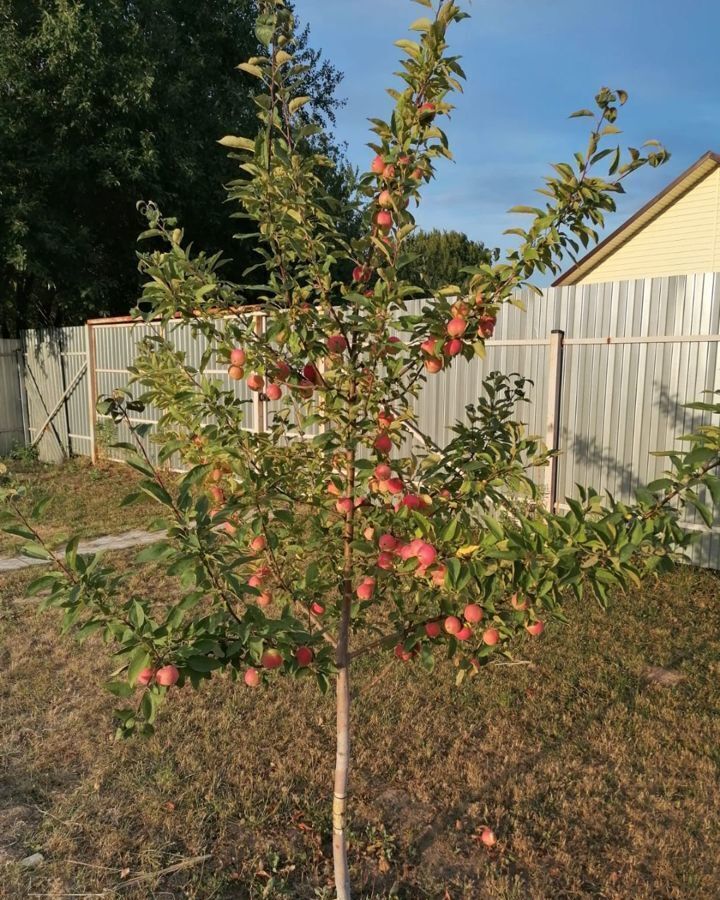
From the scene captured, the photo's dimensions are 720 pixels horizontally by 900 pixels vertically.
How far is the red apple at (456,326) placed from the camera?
1.72m

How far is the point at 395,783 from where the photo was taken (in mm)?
2893

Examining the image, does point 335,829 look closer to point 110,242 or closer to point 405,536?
point 405,536

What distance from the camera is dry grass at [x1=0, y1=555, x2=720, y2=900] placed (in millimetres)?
2381

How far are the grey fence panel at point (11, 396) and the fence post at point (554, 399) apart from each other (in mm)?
10242

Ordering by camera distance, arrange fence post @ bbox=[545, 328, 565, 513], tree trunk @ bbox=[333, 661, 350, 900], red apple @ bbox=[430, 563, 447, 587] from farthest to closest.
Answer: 1. fence post @ bbox=[545, 328, 565, 513]
2. tree trunk @ bbox=[333, 661, 350, 900]
3. red apple @ bbox=[430, 563, 447, 587]

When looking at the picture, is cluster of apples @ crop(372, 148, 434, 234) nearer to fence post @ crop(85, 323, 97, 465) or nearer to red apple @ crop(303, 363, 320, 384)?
red apple @ crop(303, 363, 320, 384)

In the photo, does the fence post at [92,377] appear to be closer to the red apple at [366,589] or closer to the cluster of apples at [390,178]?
the red apple at [366,589]

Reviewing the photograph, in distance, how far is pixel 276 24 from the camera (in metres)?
1.58

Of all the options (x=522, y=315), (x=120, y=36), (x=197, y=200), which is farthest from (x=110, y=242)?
(x=522, y=315)

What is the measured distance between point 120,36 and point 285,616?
35.3ft

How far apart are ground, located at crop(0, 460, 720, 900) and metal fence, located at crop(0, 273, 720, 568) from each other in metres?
1.82

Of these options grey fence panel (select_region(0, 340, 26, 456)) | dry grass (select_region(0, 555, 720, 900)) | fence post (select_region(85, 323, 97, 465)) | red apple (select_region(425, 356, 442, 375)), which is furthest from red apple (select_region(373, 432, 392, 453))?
grey fence panel (select_region(0, 340, 26, 456))

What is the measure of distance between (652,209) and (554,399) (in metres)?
12.2

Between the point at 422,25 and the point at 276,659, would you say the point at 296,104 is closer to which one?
the point at 422,25
